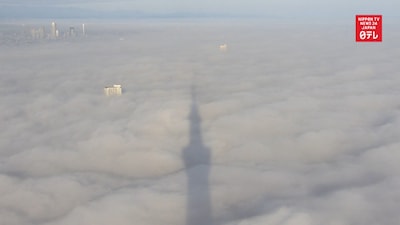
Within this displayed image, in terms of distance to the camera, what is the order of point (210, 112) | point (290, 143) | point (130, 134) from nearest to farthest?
point (290, 143) < point (130, 134) < point (210, 112)

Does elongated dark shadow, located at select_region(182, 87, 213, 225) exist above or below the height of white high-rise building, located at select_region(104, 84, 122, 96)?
below

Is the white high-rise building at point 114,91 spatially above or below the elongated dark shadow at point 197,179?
above

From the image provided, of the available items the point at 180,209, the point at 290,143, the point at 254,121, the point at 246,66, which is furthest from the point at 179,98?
the point at 246,66

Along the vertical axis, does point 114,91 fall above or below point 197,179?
above

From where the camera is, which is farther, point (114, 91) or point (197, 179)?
point (114, 91)

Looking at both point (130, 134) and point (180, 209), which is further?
point (130, 134)

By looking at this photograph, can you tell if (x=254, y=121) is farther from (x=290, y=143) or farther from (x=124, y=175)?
(x=124, y=175)

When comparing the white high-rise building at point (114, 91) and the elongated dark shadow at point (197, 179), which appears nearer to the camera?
the elongated dark shadow at point (197, 179)

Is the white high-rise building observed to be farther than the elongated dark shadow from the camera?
Yes
